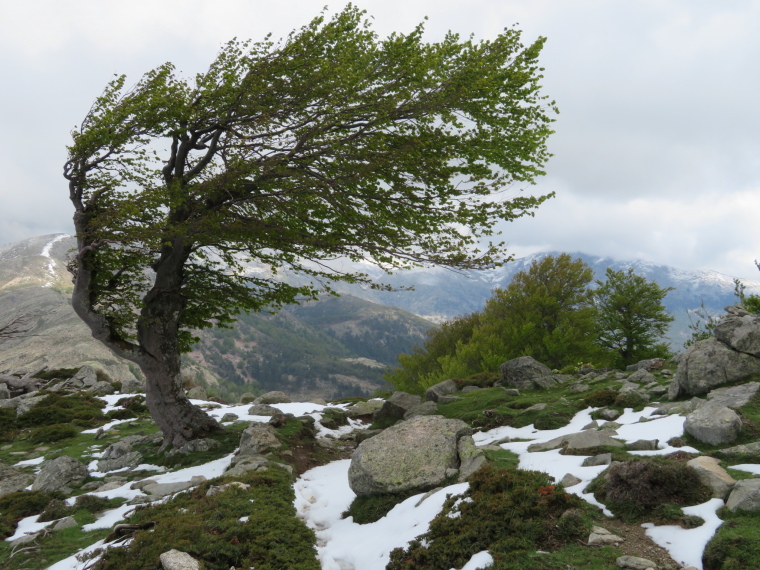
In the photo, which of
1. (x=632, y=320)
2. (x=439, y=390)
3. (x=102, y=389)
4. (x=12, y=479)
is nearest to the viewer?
(x=12, y=479)

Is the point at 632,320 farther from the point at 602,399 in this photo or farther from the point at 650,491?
the point at 650,491

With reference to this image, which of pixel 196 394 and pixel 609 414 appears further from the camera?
pixel 196 394

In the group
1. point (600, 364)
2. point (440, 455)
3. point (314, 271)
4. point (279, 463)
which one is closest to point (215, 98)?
point (314, 271)

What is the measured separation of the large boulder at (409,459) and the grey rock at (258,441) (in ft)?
14.1

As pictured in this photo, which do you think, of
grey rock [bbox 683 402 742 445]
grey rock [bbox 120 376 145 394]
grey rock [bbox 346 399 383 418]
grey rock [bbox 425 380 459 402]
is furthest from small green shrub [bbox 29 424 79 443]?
grey rock [bbox 683 402 742 445]

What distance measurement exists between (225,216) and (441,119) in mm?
8047

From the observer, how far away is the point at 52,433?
64.9 ft

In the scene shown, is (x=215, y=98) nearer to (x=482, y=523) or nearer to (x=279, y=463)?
(x=279, y=463)

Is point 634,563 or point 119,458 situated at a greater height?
point 634,563

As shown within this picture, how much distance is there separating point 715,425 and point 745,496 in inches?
134

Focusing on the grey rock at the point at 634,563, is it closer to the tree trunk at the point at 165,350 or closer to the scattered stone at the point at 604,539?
the scattered stone at the point at 604,539

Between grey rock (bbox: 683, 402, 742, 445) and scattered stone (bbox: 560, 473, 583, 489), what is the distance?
321 cm

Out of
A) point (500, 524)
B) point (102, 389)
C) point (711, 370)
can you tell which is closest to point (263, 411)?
point (102, 389)

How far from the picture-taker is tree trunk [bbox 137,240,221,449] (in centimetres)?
1614
